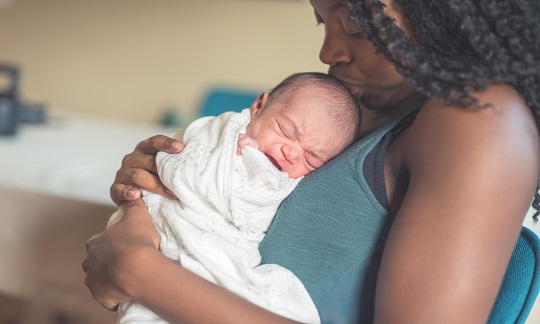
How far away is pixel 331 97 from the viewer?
3.66 feet

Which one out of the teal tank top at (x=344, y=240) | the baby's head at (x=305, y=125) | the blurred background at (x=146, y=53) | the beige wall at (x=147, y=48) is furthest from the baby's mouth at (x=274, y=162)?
the beige wall at (x=147, y=48)

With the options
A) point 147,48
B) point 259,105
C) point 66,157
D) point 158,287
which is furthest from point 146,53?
point 158,287

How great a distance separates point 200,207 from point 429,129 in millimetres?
327

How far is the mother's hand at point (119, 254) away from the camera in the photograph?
916 millimetres

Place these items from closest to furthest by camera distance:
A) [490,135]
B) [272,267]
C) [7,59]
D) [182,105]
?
[490,135]
[272,267]
[182,105]
[7,59]

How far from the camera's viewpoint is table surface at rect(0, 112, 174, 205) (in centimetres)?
177

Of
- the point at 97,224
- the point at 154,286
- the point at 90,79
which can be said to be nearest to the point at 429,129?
the point at 154,286

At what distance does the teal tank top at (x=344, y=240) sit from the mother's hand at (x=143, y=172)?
22 cm

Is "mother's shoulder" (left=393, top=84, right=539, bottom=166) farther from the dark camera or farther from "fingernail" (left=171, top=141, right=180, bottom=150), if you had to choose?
the dark camera

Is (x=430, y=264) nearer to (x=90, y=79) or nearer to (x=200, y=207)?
(x=200, y=207)

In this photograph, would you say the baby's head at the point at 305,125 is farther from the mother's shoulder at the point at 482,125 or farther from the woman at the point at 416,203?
A: the mother's shoulder at the point at 482,125

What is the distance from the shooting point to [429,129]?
2.84 ft

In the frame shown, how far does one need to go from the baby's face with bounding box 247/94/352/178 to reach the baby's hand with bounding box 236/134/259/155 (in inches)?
1.1

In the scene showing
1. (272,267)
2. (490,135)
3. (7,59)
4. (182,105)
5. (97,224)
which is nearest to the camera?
(490,135)
